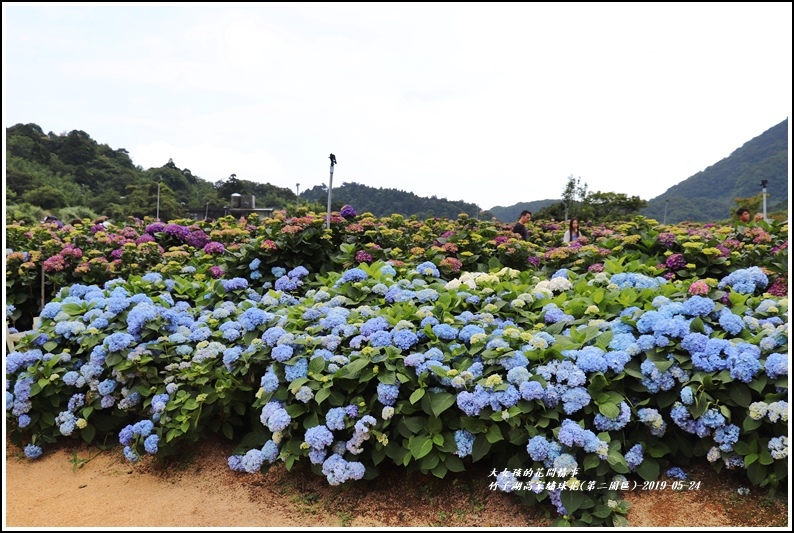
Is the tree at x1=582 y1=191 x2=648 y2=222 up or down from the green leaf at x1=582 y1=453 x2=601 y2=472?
up

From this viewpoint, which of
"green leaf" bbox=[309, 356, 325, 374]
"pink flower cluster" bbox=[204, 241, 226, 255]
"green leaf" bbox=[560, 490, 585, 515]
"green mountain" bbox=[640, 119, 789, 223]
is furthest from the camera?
"green mountain" bbox=[640, 119, 789, 223]

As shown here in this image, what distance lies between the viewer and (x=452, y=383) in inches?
88.5

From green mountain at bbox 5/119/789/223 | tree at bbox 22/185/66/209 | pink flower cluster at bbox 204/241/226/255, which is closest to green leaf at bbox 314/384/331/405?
pink flower cluster at bbox 204/241/226/255

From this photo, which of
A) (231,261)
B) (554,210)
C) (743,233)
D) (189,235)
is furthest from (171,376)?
(554,210)

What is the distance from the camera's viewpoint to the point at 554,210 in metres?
28.5

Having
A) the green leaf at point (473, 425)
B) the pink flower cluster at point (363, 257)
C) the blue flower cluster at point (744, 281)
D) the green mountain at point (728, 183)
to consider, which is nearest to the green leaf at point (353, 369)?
the green leaf at point (473, 425)

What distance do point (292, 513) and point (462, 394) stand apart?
89 cm

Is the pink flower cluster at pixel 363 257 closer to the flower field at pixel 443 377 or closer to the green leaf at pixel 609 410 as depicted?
the flower field at pixel 443 377

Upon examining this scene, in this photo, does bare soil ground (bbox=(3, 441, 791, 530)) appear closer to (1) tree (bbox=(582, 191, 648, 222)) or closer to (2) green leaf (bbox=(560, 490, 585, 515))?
(2) green leaf (bbox=(560, 490, 585, 515))

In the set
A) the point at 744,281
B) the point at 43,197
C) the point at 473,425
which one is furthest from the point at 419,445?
the point at 43,197

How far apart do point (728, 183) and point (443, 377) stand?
60689 millimetres

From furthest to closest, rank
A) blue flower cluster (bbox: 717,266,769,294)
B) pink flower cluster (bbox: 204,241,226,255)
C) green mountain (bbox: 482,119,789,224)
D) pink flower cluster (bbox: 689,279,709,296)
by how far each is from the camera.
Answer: green mountain (bbox: 482,119,789,224)
pink flower cluster (bbox: 204,241,226,255)
blue flower cluster (bbox: 717,266,769,294)
pink flower cluster (bbox: 689,279,709,296)

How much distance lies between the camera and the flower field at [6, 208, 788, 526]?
216cm

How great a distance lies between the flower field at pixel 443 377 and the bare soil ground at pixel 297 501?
0.31 feet
